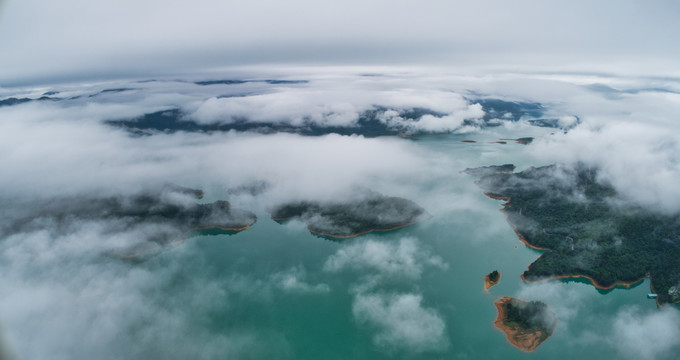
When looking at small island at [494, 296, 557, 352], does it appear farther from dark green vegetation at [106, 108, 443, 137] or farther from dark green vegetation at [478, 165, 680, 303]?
dark green vegetation at [106, 108, 443, 137]

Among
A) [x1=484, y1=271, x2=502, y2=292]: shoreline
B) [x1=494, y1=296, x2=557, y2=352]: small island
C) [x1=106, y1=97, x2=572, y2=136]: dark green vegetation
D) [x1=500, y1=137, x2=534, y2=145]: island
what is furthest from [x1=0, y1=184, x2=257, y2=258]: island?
[x1=500, y1=137, x2=534, y2=145]: island

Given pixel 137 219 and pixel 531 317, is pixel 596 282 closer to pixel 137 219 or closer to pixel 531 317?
pixel 531 317

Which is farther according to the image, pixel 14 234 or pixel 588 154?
pixel 588 154

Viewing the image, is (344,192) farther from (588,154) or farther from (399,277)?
(588,154)

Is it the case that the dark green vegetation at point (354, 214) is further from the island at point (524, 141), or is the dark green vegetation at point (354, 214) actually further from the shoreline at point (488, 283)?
the island at point (524, 141)

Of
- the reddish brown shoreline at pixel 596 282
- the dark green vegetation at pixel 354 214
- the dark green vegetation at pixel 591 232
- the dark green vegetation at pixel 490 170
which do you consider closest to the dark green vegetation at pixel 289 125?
the dark green vegetation at pixel 490 170

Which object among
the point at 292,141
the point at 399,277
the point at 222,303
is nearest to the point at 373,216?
the point at 399,277
